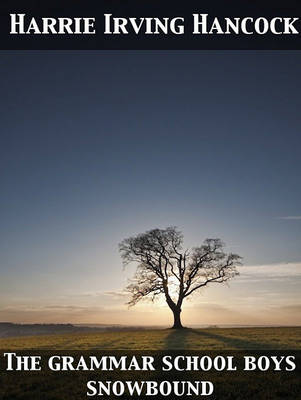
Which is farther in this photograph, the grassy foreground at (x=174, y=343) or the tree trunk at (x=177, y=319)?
the tree trunk at (x=177, y=319)

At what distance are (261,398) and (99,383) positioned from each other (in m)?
4.57

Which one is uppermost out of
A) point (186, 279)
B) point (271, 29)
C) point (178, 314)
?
point (271, 29)

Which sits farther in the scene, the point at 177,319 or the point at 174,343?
the point at 177,319

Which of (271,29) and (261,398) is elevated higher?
(271,29)

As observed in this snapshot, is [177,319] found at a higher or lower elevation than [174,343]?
lower

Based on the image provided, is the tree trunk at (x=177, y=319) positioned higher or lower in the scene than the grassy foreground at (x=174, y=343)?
lower

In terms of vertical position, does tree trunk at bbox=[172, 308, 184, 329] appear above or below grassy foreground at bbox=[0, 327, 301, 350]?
below

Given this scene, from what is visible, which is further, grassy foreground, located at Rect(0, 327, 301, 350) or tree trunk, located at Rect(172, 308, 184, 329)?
tree trunk, located at Rect(172, 308, 184, 329)

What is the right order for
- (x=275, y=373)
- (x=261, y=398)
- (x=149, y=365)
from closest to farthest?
(x=261, y=398) → (x=275, y=373) → (x=149, y=365)

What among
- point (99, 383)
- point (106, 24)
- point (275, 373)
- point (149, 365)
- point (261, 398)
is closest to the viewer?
point (261, 398)

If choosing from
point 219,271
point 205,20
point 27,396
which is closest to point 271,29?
point 205,20

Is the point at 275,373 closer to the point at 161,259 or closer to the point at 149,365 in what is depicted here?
the point at 149,365

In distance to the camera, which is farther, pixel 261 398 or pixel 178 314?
pixel 178 314

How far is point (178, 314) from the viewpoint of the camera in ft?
149
